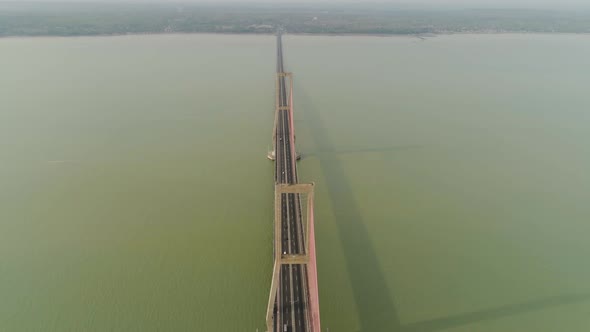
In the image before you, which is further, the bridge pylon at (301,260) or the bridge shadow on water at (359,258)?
the bridge shadow on water at (359,258)

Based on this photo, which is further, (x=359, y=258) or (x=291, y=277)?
(x=359, y=258)

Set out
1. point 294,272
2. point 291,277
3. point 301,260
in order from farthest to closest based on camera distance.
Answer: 1. point 294,272
2. point 291,277
3. point 301,260

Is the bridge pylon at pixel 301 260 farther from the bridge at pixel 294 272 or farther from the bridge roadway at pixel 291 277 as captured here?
the bridge roadway at pixel 291 277

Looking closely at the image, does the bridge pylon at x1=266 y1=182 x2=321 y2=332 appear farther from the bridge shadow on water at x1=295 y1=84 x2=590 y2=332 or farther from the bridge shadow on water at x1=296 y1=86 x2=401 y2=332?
the bridge shadow on water at x1=295 y1=84 x2=590 y2=332

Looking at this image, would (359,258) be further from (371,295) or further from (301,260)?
(301,260)

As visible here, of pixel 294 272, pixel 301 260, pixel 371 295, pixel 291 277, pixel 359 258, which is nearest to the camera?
pixel 301 260

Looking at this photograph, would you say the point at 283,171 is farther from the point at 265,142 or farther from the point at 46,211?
the point at 46,211

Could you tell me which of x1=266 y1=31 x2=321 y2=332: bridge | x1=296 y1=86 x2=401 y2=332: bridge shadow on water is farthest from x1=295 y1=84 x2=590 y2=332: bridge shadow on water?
x1=266 y1=31 x2=321 y2=332: bridge

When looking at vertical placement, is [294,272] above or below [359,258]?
below

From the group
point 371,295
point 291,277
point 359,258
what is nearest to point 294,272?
point 291,277

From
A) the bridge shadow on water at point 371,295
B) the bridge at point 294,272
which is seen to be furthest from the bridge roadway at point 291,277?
the bridge shadow on water at point 371,295

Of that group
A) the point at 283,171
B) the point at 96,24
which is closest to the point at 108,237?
the point at 283,171
